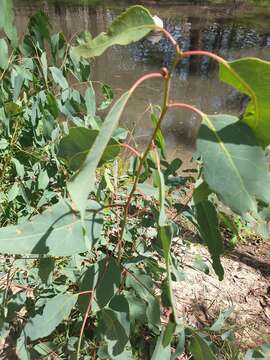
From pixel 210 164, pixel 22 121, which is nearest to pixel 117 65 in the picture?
pixel 22 121

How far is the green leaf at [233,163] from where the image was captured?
70cm

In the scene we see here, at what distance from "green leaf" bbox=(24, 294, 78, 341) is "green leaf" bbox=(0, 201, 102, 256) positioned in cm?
25

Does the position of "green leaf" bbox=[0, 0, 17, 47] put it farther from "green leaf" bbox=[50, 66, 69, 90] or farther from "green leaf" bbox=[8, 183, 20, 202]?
"green leaf" bbox=[8, 183, 20, 202]

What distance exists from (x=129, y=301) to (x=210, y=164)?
595 mm

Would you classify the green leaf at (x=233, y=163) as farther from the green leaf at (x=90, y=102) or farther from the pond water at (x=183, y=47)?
the pond water at (x=183, y=47)

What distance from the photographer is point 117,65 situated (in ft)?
20.2

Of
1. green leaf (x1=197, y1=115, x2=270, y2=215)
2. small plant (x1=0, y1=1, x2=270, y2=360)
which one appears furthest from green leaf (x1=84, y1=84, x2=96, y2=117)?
green leaf (x1=197, y1=115, x2=270, y2=215)

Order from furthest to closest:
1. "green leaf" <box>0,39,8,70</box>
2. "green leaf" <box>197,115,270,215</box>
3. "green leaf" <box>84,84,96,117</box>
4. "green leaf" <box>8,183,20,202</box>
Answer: "green leaf" <box>8,183,20,202</box> → "green leaf" <box>84,84,96,117</box> → "green leaf" <box>0,39,8,70</box> → "green leaf" <box>197,115,270,215</box>

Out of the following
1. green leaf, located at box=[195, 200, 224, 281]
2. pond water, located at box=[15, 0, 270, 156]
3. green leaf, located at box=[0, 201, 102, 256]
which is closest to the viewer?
green leaf, located at box=[0, 201, 102, 256]

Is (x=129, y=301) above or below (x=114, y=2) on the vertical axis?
above

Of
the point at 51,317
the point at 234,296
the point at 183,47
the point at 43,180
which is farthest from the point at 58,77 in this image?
the point at 183,47

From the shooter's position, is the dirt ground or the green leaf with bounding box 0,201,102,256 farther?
the dirt ground

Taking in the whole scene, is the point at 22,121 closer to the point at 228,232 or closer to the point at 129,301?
the point at 129,301

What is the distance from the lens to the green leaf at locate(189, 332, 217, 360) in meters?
1.13
